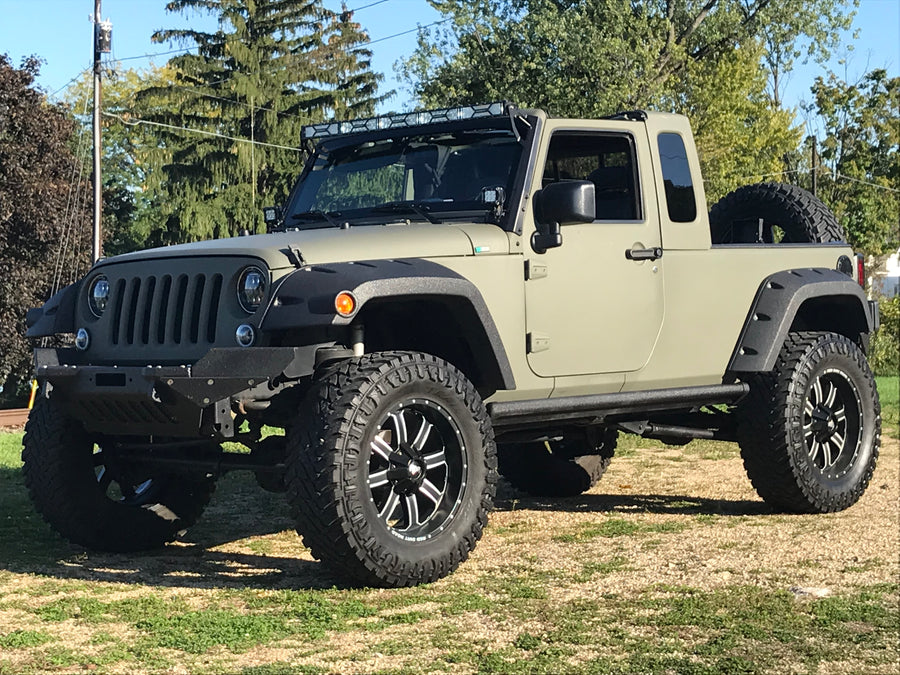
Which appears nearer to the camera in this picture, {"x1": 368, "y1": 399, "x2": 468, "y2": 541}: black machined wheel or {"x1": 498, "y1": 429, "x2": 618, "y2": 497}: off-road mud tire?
{"x1": 368, "y1": 399, "x2": 468, "y2": 541}: black machined wheel

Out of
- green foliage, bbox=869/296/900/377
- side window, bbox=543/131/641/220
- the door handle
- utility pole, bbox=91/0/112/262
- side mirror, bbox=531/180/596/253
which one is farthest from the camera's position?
green foliage, bbox=869/296/900/377

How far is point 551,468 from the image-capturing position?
9.05 meters

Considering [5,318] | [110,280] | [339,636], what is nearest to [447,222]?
[110,280]

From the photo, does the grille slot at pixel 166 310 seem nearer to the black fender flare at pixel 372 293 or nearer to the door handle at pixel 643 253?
the black fender flare at pixel 372 293

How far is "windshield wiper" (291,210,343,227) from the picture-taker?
7237 millimetres

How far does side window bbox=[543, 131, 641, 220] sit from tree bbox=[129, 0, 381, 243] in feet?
113

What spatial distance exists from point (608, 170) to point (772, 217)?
2.15m

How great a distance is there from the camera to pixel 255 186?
4284cm

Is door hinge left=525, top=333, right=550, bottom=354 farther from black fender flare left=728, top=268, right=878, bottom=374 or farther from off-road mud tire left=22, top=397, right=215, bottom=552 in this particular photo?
off-road mud tire left=22, top=397, right=215, bottom=552

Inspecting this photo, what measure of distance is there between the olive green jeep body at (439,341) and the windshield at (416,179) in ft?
0.05

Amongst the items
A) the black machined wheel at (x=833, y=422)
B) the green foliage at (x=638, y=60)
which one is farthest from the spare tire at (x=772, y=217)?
the green foliage at (x=638, y=60)

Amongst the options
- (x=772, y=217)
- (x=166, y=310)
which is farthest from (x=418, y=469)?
(x=772, y=217)

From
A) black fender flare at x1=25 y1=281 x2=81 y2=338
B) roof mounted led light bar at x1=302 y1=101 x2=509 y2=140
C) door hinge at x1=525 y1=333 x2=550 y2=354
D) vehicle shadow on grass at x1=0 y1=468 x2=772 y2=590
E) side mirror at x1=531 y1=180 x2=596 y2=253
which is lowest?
vehicle shadow on grass at x1=0 y1=468 x2=772 y2=590

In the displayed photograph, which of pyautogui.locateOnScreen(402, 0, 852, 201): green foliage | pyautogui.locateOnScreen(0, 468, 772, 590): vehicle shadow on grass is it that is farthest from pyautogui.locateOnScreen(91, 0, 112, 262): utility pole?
pyautogui.locateOnScreen(0, 468, 772, 590): vehicle shadow on grass
